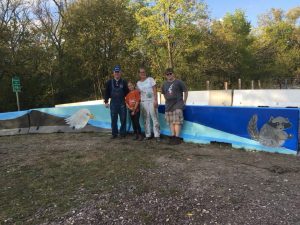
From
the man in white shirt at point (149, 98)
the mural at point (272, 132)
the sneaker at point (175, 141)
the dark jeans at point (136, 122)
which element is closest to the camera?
the mural at point (272, 132)

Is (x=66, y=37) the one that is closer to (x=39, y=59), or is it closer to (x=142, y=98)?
(x=39, y=59)

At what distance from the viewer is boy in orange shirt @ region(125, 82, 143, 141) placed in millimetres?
8422

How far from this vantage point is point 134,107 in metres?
8.45

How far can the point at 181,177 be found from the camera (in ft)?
17.2

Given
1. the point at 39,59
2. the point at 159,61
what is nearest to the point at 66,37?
the point at 39,59

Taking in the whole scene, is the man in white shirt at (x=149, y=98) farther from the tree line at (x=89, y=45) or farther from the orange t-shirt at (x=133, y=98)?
the tree line at (x=89, y=45)

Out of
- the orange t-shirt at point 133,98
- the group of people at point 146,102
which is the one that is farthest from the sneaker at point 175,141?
the orange t-shirt at point 133,98

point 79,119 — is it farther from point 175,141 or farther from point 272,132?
point 272,132

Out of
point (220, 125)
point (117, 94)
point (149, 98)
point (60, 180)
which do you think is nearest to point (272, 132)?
point (220, 125)

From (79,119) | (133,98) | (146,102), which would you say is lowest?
(79,119)

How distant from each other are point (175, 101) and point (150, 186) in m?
3.31

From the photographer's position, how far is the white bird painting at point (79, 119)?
10.4 metres

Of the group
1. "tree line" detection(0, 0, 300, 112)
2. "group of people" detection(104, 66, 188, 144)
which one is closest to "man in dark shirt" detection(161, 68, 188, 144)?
"group of people" detection(104, 66, 188, 144)

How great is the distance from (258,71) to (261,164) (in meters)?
47.3
